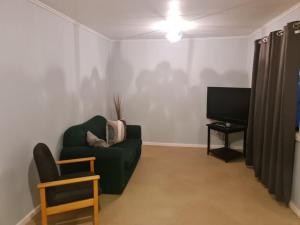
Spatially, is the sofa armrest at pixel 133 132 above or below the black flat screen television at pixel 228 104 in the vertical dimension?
below

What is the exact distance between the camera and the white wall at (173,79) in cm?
496

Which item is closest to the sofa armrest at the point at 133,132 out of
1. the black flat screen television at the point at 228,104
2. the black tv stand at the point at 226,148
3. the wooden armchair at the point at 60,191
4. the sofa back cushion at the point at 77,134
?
the sofa back cushion at the point at 77,134

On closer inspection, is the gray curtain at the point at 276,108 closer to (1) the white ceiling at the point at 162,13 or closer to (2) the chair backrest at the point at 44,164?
(1) the white ceiling at the point at 162,13

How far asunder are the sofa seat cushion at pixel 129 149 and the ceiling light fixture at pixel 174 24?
5.93 ft

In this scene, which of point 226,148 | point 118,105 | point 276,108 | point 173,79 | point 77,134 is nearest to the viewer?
point 276,108

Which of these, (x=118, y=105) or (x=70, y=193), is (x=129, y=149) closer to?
(x=70, y=193)

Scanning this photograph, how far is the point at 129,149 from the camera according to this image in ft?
12.0

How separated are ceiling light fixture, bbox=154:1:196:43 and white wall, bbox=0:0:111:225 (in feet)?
4.68

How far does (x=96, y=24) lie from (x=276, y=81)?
2.92 m

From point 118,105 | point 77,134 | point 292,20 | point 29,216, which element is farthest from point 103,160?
point 292,20

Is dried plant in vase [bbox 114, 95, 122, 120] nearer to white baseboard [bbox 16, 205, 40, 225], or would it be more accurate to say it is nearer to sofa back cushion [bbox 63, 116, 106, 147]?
sofa back cushion [bbox 63, 116, 106, 147]

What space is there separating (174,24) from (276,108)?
1.96m

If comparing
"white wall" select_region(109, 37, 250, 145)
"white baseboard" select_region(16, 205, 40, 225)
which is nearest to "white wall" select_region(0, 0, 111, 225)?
"white baseboard" select_region(16, 205, 40, 225)

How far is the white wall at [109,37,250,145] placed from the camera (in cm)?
496
